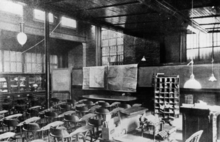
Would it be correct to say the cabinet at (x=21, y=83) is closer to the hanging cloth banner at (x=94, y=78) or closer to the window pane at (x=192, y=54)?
the hanging cloth banner at (x=94, y=78)

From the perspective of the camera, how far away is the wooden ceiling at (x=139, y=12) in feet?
24.3

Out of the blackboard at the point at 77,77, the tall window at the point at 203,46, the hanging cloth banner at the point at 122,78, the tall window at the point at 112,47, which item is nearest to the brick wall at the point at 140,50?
the tall window at the point at 112,47

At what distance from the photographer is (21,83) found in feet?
43.0

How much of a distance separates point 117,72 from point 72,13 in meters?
3.83

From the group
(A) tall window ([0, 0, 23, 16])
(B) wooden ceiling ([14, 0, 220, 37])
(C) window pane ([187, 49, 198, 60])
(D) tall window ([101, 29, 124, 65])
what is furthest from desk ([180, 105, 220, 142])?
(A) tall window ([0, 0, 23, 16])

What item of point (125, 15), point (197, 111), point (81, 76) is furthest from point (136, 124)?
point (81, 76)

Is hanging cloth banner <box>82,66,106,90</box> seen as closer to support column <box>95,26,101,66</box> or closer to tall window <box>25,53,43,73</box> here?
support column <box>95,26,101,66</box>

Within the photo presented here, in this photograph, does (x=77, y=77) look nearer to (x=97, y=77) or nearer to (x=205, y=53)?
(x=97, y=77)

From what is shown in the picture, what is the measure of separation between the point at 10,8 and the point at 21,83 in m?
4.32

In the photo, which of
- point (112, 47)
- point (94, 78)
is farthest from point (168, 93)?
point (112, 47)

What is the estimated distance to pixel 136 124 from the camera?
222 inches

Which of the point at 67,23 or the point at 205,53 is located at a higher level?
the point at 67,23

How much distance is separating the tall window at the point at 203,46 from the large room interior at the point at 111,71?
0.17ft

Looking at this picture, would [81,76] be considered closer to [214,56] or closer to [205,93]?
[205,93]
